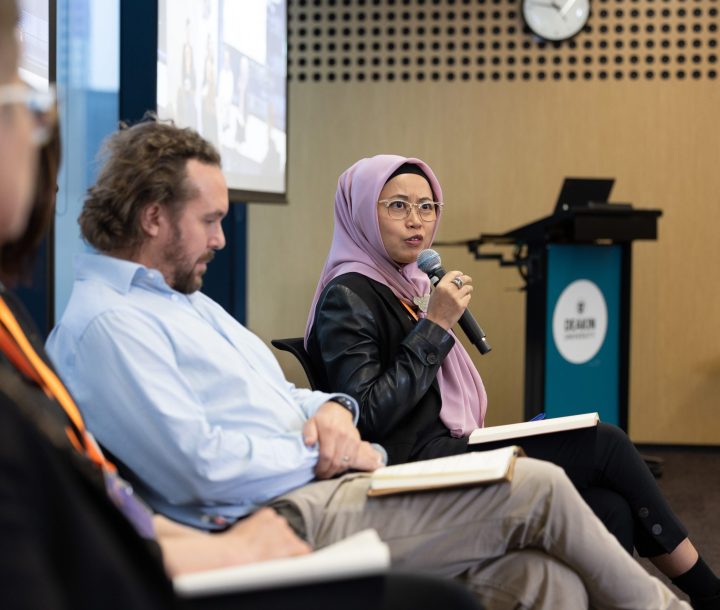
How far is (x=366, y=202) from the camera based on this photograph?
260cm

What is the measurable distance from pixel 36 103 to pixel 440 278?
1.73 meters

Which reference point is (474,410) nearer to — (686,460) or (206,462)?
(206,462)

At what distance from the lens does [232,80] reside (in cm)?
398

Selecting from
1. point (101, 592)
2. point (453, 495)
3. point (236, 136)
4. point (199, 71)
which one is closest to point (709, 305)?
point (236, 136)

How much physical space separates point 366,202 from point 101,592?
1.90 metres

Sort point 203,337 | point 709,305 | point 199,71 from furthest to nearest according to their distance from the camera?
point 709,305 → point 199,71 → point 203,337

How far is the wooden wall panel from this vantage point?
5484 mm

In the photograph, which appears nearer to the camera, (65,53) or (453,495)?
(453,495)

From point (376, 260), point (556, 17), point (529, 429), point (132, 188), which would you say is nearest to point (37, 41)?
point (132, 188)

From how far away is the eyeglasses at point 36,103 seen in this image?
794 mm

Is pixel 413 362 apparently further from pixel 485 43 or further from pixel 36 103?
pixel 485 43

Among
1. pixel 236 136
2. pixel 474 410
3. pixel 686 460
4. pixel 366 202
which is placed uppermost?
pixel 236 136

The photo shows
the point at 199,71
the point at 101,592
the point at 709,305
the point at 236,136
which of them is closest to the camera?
the point at 101,592

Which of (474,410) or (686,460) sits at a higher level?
(474,410)
